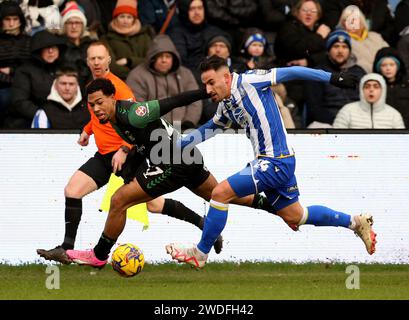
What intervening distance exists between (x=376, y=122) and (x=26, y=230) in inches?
167

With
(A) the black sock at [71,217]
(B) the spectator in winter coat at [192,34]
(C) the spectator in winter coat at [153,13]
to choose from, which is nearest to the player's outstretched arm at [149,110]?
(A) the black sock at [71,217]

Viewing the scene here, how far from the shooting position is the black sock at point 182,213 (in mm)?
12586

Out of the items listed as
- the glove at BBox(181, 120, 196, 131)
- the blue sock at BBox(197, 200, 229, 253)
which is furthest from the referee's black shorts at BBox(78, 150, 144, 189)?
the glove at BBox(181, 120, 196, 131)

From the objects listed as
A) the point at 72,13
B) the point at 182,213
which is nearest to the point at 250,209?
the point at 182,213

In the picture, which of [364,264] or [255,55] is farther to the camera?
[255,55]

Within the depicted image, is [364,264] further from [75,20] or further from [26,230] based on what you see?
[75,20]

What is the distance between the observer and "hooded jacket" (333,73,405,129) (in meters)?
14.3

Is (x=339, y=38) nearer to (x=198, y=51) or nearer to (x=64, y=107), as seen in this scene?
(x=198, y=51)

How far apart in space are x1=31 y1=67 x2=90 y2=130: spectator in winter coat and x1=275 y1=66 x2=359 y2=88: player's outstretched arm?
11.4 ft

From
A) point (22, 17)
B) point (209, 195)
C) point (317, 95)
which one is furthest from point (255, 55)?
point (209, 195)

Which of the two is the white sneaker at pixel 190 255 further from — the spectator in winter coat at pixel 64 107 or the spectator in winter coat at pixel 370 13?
the spectator in winter coat at pixel 370 13

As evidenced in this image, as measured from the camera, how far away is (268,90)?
11.2 metres

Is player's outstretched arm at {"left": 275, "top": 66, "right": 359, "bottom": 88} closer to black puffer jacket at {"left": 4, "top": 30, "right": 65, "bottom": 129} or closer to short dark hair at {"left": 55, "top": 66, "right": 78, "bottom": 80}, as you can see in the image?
short dark hair at {"left": 55, "top": 66, "right": 78, "bottom": 80}

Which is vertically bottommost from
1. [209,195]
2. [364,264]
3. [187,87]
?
[364,264]
